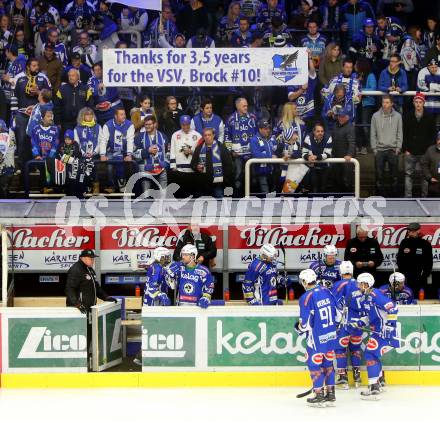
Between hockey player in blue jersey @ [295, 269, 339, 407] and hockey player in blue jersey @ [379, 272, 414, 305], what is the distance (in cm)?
191

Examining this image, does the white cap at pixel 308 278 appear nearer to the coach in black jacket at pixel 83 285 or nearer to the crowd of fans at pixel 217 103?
the coach in black jacket at pixel 83 285

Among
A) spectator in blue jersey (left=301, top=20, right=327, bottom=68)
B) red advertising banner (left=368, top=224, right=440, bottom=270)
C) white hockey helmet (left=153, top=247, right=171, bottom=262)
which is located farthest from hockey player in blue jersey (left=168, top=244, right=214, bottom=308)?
spectator in blue jersey (left=301, top=20, right=327, bottom=68)

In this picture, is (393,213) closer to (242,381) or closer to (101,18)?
(242,381)

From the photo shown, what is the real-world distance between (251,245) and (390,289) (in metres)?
2.56

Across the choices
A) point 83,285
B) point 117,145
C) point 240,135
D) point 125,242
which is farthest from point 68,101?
point 83,285

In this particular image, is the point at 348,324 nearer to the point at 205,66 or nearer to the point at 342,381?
the point at 342,381

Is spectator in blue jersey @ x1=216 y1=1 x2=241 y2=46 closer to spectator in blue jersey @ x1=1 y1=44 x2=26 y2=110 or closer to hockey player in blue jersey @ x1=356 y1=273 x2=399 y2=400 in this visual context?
spectator in blue jersey @ x1=1 y1=44 x2=26 y2=110

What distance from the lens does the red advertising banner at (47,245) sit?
671 inches

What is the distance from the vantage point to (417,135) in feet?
63.0

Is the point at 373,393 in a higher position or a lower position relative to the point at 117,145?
lower

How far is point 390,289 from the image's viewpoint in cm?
1535

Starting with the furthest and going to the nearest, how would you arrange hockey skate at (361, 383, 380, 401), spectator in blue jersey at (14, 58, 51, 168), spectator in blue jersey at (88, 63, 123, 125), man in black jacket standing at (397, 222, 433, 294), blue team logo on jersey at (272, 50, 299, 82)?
spectator in blue jersey at (88, 63, 123, 125)
spectator in blue jersey at (14, 58, 51, 168)
blue team logo on jersey at (272, 50, 299, 82)
man in black jacket standing at (397, 222, 433, 294)
hockey skate at (361, 383, 380, 401)

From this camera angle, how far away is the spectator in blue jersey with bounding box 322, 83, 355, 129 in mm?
19406

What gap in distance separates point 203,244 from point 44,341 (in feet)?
10.4
